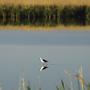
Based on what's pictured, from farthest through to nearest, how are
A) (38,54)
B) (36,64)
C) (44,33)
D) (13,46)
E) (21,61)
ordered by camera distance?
(44,33) → (13,46) → (38,54) → (21,61) → (36,64)

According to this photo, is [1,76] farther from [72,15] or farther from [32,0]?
Answer: [32,0]

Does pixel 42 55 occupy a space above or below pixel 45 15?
above

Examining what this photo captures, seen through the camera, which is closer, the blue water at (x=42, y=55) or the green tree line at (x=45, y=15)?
the blue water at (x=42, y=55)

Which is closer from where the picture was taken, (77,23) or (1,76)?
(1,76)

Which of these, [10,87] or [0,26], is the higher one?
[10,87]

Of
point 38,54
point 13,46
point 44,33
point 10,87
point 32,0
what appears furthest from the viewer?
point 32,0

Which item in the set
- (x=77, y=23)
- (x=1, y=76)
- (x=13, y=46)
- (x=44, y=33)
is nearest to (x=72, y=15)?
(x=77, y=23)

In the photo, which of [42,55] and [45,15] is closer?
[42,55]

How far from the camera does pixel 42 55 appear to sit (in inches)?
377

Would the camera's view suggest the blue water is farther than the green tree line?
No

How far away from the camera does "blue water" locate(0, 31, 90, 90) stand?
6496 mm

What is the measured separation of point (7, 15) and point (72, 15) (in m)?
1.95

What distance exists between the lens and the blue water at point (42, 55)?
6496mm

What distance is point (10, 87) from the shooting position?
235 inches
